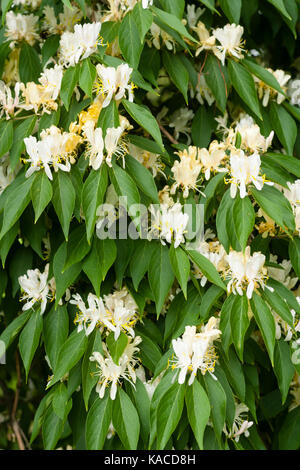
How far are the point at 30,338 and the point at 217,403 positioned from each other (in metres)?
0.44

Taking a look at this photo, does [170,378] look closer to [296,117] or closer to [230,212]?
[230,212]

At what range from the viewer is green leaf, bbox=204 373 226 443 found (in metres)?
1.23

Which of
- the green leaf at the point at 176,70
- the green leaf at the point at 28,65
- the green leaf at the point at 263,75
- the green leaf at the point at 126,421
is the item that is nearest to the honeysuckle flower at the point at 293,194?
the green leaf at the point at 263,75

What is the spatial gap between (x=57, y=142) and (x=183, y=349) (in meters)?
0.49

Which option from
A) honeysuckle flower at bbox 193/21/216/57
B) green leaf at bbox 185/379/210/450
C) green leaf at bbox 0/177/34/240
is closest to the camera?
green leaf at bbox 185/379/210/450

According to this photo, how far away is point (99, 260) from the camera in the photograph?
1308 millimetres

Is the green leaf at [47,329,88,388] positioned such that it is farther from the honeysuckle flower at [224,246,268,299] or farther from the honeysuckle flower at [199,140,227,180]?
the honeysuckle flower at [199,140,227,180]

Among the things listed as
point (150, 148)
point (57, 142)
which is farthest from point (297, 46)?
point (57, 142)

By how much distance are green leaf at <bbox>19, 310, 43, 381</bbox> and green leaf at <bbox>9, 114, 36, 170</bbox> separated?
35 cm

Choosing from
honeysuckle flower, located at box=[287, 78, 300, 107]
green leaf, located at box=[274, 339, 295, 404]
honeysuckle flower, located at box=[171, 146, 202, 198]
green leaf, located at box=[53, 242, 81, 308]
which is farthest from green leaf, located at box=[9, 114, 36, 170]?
honeysuckle flower, located at box=[287, 78, 300, 107]

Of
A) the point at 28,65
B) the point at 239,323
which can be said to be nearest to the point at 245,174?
the point at 239,323

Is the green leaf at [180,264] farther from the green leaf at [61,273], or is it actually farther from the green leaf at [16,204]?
the green leaf at [16,204]

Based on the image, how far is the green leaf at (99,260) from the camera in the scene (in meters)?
1.29

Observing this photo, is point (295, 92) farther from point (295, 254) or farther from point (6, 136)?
point (6, 136)
